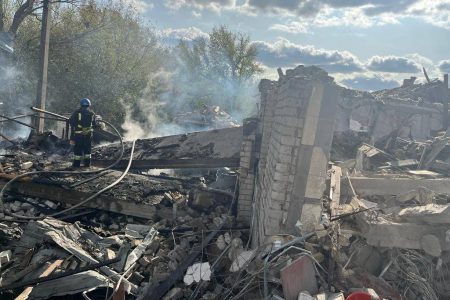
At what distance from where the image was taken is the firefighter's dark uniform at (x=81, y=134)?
895 centimetres

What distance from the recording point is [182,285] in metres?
4.59

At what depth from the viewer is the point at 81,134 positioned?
8992 mm

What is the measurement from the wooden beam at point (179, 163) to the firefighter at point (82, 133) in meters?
0.73

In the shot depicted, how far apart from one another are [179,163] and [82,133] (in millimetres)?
2401

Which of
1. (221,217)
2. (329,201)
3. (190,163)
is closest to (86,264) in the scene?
(221,217)

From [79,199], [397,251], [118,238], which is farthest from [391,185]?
[79,199]

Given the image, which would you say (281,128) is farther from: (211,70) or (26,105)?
(211,70)

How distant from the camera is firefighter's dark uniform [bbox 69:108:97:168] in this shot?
8.95 metres

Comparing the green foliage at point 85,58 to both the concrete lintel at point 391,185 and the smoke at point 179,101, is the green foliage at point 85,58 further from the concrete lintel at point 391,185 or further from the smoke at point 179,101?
the concrete lintel at point 391,185

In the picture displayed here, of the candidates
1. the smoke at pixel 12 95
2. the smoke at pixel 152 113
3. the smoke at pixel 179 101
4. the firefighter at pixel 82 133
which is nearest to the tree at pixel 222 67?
the smoke at pixel 179 101

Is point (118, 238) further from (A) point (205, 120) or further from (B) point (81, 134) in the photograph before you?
(A) point (205, 120)

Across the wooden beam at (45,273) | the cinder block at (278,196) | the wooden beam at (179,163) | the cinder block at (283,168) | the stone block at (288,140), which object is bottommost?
the wooden beam at (45,273)

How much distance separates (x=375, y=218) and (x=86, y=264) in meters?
3.60

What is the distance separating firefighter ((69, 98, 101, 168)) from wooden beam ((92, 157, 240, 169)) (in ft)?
2.38
